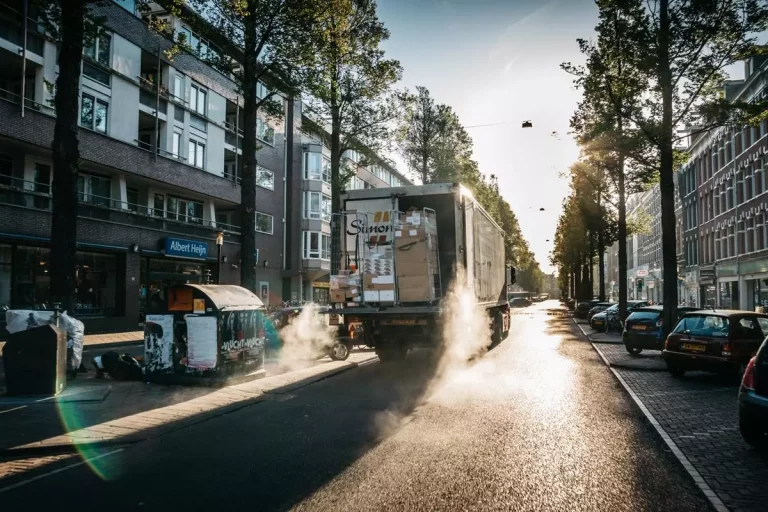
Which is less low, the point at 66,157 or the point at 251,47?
the point at 251,47

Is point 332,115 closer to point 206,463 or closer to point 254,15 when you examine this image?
point 254,15

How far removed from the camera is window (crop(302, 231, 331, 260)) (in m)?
45.0

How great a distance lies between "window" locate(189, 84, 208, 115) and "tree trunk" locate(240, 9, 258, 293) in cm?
1542

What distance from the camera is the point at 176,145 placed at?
29.0m

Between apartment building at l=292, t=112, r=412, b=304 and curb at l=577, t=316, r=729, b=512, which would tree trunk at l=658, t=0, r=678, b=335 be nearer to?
curb at l=577, t=316, r=729, b=512

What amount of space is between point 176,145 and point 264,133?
9.05 meters

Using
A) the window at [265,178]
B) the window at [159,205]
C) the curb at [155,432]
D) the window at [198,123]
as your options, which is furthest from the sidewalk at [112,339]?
the window at [265,178]

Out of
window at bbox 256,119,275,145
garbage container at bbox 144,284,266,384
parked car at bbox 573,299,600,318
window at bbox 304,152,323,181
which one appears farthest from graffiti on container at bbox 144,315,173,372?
window at bbox 304,152,323,181

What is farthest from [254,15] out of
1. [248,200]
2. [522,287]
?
[522,287]

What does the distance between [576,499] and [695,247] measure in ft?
169

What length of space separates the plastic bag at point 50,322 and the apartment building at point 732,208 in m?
27.6

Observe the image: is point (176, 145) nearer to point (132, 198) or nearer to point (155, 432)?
point (132, 198)

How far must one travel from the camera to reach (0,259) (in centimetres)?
2069

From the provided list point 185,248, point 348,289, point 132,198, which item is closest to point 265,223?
point 185,248
